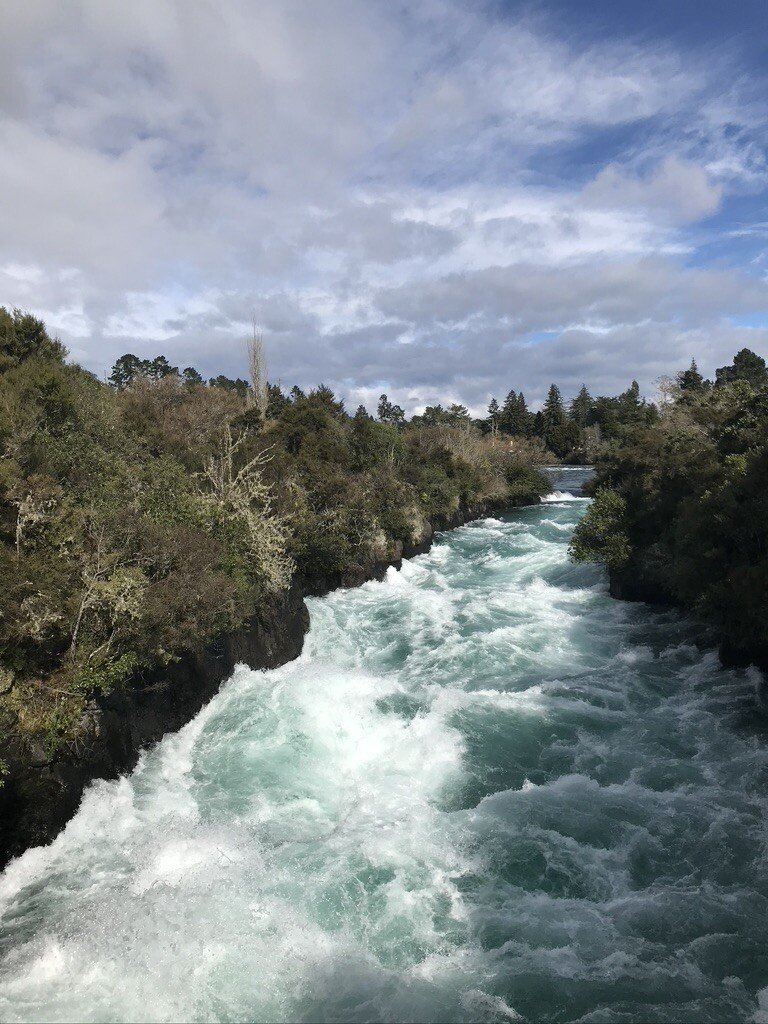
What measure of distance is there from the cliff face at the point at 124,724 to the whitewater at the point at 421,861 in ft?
0.99

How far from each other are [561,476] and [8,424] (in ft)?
225

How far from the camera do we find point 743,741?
12.3m

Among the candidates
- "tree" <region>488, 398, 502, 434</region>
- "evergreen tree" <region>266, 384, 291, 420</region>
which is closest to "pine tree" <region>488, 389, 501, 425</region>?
"tree" <region>488, 398, 502, 434</region>

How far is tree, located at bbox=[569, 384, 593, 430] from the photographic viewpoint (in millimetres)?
109438

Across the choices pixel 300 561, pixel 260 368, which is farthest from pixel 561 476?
pixel 300 561

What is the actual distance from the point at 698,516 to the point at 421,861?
1114 centimetres

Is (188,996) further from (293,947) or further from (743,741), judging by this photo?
(743,741)

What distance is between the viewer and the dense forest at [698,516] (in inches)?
536

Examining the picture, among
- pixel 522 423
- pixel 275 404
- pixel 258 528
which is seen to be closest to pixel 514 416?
pixel 522 423

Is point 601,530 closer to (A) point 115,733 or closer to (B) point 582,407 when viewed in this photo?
(A) point 115,733

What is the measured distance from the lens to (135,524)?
484 inches

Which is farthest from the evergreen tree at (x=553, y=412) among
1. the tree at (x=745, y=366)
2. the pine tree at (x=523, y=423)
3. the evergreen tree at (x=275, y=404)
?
the evergreen tree at (x=275, y=404)

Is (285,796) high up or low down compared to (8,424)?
down

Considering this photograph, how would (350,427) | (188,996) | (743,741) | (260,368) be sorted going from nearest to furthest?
(188,996), (743,741), (350,427), (260,368)
